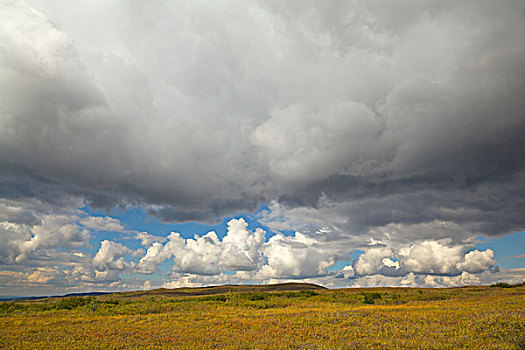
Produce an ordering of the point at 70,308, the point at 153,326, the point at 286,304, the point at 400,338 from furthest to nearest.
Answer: the point at 286,304 → the point at 70,308 → the point at 153,326 → the point at 400,338

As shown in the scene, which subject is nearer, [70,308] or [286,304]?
[70,308]

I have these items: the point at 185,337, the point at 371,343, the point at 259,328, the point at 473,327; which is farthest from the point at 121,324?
the point at 473,327

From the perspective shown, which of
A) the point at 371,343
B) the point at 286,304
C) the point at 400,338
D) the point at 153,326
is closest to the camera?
the point at 371,343

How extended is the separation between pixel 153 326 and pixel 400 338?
784 inches

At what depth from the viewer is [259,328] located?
963 inches

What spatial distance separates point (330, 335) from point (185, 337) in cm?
991

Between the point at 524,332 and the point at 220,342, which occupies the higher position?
the point at 524,332

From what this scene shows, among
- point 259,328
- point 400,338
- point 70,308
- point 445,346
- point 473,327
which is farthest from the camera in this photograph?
point 70,308

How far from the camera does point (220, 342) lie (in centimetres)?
1948

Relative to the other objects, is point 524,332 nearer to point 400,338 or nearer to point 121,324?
point 400,338

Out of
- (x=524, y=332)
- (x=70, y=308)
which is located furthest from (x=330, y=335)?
(x=70, y=308)

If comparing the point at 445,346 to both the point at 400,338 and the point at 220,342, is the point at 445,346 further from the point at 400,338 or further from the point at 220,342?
the point at 220,342

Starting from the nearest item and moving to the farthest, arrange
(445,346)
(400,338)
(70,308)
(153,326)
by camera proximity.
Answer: (445,346), (400,338), (153,326), (70,308)

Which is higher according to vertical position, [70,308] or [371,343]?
[371,343]
